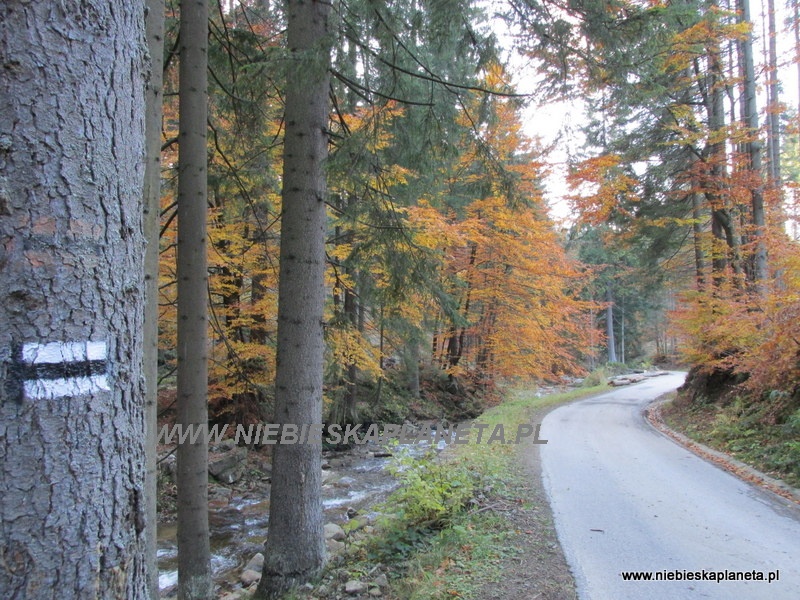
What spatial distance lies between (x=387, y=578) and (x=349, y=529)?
1620 millimetres

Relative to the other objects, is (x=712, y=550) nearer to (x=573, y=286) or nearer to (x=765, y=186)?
(x=765, y=186)

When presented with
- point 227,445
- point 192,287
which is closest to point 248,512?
point 227,445

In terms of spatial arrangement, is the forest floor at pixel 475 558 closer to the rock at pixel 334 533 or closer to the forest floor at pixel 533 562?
the forest floor at pixel 533 562

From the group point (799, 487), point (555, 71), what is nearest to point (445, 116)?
point (555, 71)

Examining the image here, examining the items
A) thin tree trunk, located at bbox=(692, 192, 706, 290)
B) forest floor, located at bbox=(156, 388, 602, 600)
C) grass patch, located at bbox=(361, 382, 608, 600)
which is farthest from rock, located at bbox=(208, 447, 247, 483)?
thin tree trunk, located at bbox=(692, 192, 706, 290)

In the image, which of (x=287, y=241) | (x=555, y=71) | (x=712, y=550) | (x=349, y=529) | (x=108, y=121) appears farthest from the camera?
(x=349, y=529)

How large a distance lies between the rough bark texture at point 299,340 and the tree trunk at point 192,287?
0.72m

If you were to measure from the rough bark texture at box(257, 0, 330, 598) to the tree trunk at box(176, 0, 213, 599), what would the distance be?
0.72 metres

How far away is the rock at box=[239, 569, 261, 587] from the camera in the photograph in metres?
5.80

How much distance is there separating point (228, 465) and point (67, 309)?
31.7 ft

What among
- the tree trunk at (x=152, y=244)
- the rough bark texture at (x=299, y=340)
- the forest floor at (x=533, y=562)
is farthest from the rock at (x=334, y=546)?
the tree trunk at (x=152, y=244)

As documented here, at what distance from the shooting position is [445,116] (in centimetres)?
620

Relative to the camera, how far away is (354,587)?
4.56 meters

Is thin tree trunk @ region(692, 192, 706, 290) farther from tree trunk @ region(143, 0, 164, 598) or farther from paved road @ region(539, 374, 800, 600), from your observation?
tree trunk @ region(143, 0, 164, 598)
